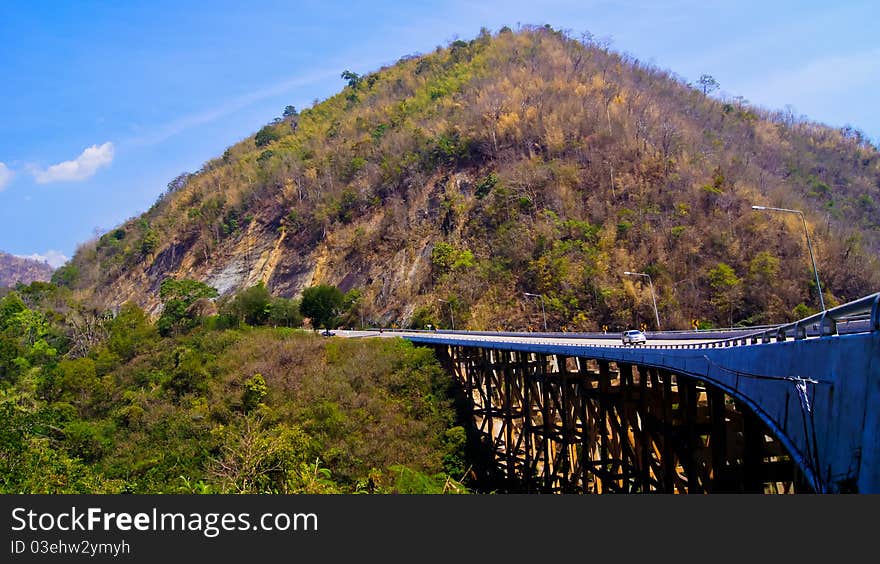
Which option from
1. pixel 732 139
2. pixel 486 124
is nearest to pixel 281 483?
pixel 486 124

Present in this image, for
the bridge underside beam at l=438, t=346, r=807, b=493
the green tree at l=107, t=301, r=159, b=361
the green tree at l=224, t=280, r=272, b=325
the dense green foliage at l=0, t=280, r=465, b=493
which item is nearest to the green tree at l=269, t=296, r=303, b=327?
the green tree at l=224, t=280, r=272, b=325

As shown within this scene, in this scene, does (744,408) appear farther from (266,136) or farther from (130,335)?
(266,136)

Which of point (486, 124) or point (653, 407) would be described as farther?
point (486, 124)

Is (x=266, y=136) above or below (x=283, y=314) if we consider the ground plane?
above

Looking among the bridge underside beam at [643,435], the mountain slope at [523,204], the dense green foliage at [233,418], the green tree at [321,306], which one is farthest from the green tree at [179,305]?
the bridge underside beam at [643,435]

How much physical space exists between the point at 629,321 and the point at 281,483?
36596 mm

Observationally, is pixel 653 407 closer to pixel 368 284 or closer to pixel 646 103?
pixel 368 284

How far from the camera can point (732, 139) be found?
100m

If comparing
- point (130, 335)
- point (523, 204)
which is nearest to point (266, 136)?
point (130, 335)

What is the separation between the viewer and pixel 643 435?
19281mm

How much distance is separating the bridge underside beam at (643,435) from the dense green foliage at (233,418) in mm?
4223

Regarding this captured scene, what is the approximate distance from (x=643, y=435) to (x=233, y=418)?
24.3 m

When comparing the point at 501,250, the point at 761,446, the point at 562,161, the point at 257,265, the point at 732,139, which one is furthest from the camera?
the point at 732,139

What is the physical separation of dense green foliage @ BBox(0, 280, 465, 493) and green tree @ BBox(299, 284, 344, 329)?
35.6 ft
